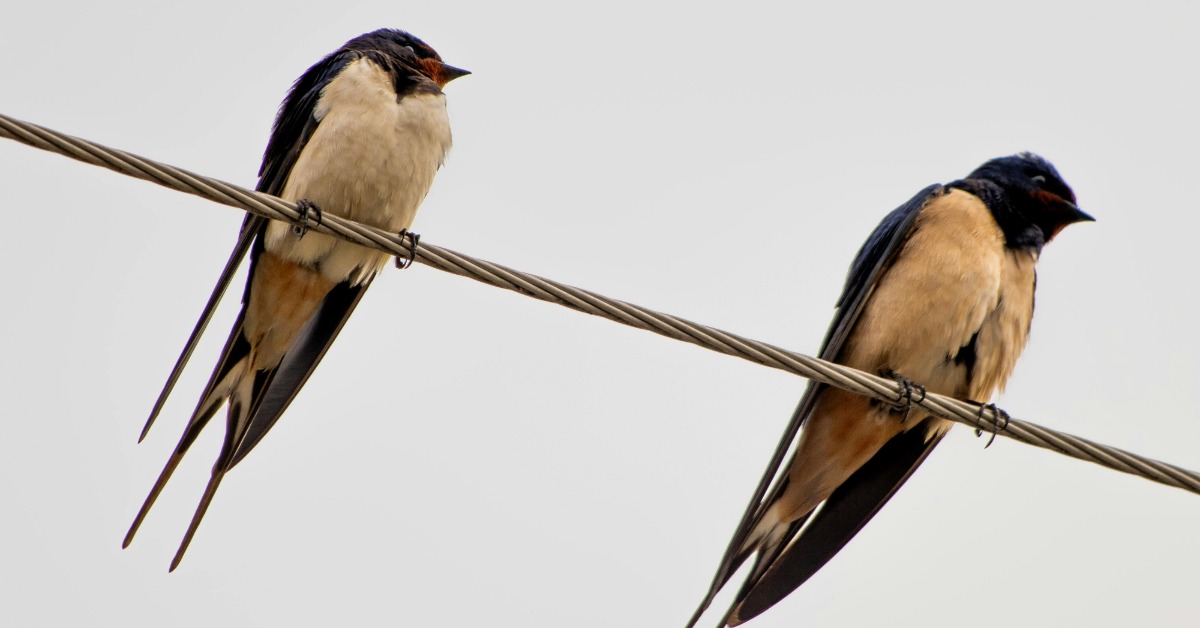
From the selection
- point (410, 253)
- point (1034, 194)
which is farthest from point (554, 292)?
point (1034, 194)

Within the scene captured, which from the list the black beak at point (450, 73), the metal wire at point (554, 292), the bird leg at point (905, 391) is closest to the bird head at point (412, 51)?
the black beak at point (450, 73)

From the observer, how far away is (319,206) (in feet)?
16.1

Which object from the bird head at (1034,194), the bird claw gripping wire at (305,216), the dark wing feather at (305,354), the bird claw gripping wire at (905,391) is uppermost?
the bird head at (1034,194)

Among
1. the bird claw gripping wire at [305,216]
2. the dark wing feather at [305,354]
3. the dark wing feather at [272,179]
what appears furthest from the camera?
the dark wing feather at [305,354]

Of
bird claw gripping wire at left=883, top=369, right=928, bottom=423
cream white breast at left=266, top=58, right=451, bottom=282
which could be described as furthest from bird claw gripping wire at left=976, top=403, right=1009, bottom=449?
cream white breast at left=266, top=58, right=451, bottom=282

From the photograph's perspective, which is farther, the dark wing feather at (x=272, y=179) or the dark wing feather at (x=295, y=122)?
the dark wing feather at (x=295, y=122)

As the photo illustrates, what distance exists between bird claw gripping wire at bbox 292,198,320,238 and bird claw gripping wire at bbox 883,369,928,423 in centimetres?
186

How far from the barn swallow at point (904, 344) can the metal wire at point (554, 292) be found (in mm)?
961

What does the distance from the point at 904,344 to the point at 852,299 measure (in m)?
0.39

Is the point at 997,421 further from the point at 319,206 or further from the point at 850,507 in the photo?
the point at 319,206

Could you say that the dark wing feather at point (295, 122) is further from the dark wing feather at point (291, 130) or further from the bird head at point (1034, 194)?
the bird head at point (1034, 194)

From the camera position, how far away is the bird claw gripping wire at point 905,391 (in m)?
4.38

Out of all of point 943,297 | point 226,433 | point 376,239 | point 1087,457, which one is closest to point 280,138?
point 226,433

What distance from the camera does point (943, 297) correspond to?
5.02m
